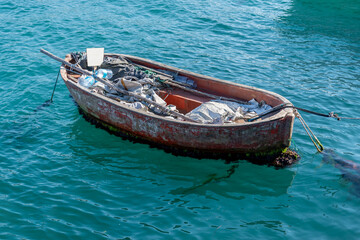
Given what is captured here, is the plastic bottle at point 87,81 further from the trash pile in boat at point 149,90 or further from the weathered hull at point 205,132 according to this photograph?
the weathered hull at point 205,132

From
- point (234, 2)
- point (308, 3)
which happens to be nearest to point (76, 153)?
point (234, 2)

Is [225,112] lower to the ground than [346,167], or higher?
higher

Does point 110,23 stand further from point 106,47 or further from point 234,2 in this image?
point 234,2

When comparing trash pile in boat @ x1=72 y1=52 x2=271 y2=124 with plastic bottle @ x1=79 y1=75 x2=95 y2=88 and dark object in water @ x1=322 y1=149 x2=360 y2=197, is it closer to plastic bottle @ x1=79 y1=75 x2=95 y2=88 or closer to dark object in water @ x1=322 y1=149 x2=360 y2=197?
plastic bottle @ x1=79 y1=75 x2=95 y2=88

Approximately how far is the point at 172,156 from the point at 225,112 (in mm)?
1746

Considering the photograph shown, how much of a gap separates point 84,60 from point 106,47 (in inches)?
154

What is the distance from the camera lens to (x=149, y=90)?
9.82 metres

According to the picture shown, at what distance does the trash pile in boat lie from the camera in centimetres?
871

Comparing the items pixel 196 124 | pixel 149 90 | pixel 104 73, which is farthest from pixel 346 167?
pixel 104 73

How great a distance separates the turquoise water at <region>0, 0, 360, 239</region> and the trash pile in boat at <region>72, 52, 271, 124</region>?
1.10 metres

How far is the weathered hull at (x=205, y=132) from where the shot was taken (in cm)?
777

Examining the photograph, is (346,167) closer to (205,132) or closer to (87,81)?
(205,132)

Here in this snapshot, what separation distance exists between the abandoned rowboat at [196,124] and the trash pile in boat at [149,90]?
0.16 m

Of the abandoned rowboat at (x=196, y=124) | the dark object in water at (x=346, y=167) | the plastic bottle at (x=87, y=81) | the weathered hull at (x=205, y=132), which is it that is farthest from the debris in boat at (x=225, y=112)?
the plastic bottle at (x=87, y=81)
